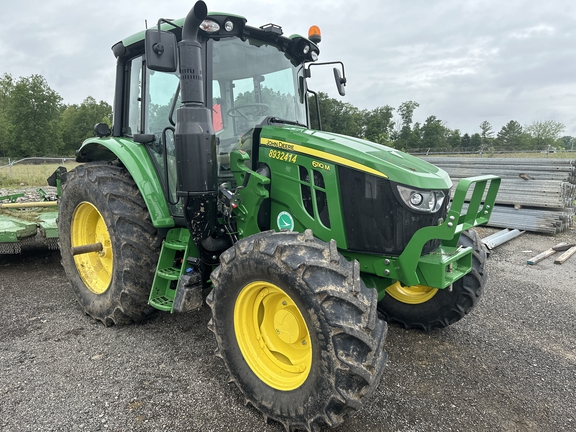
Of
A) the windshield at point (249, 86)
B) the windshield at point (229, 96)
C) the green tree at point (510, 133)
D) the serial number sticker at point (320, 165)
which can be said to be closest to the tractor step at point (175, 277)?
the windshield at point (229, 96)

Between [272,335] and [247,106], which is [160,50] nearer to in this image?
[247,106]

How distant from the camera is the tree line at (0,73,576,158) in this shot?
41.9 meters

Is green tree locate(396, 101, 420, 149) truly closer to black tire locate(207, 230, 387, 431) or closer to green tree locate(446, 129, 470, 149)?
green tree locate(446, 129, 470, 149)

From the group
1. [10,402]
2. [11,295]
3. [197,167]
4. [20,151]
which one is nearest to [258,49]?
[197,167]

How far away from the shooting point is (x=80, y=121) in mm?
60500

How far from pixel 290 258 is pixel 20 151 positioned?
50284mm

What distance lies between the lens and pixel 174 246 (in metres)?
3.20

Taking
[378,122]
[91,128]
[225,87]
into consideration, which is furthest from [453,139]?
[225,87]

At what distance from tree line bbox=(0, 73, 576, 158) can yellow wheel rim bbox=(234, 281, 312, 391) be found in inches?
863

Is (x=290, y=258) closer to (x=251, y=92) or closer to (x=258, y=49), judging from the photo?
(x=251, y=92)

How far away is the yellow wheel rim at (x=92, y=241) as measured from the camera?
3879 mm

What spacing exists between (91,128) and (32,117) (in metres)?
17.7

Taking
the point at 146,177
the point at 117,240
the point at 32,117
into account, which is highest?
the point at 32,117

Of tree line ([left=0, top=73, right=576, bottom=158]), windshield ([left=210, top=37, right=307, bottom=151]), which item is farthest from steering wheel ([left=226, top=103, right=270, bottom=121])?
tree line ([left=0, top=73, right=576, bottom=158])
